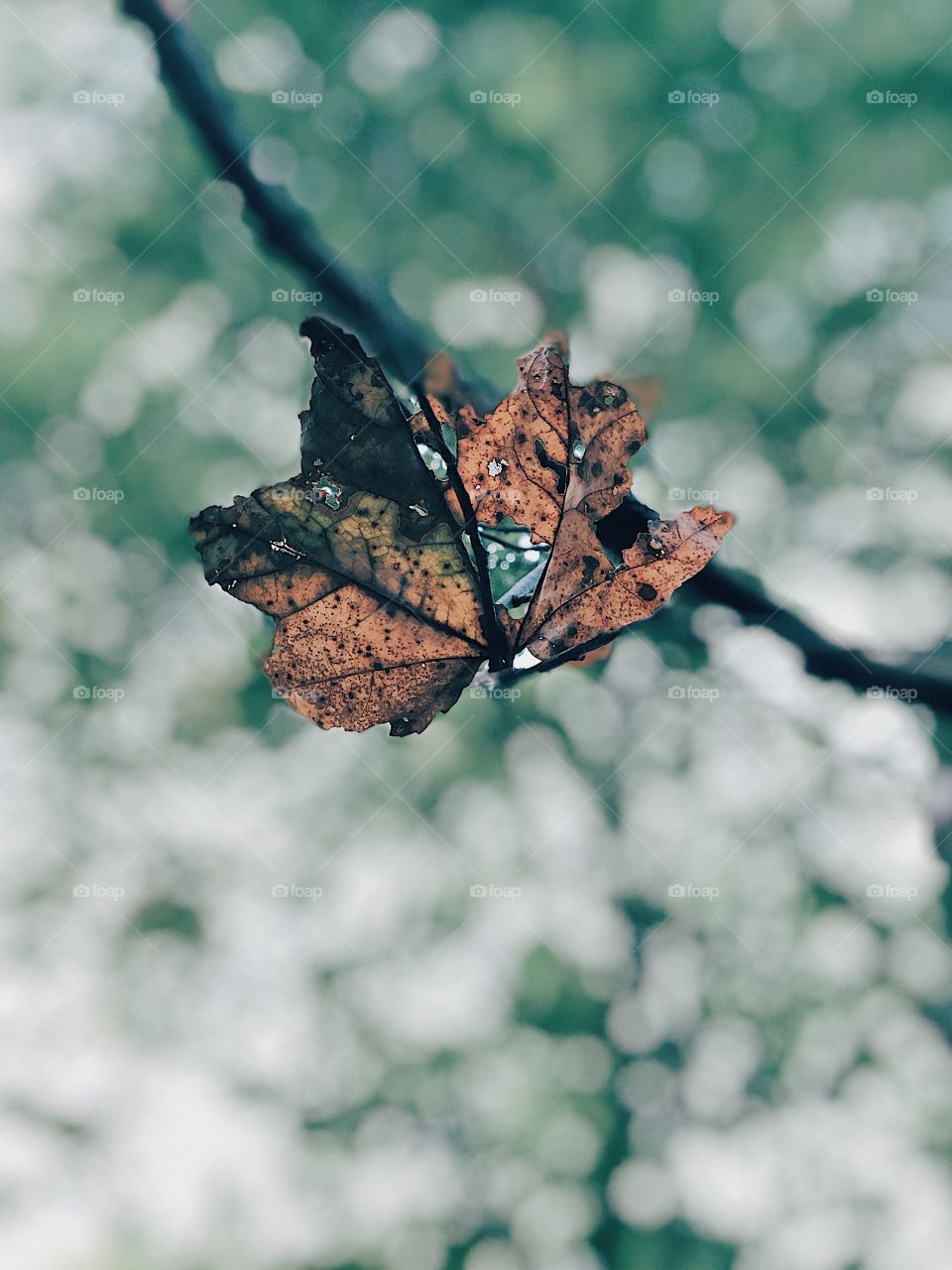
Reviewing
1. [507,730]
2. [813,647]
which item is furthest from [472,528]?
[813,647]

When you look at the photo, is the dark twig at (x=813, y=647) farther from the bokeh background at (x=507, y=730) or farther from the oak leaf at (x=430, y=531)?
the oak leaf at (x=430, y=531)

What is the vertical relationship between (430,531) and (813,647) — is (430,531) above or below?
below

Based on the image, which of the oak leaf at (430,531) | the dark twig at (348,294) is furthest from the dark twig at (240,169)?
the oak leaf at (430,531)

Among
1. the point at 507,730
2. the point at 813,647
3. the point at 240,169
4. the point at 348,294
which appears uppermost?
the point at 240,169

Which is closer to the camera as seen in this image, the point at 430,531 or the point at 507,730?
the point at 430,531

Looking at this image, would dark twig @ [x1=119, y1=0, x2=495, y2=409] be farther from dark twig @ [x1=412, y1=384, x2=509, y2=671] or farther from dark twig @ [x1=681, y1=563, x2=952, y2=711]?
dark twig @ [x1=681, y1=563, x2=952, y2=711]

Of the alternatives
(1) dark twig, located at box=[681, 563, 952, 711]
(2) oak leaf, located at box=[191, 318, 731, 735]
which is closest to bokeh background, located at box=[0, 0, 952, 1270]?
(1) dark twig, located at box=[681, 563, 952, 711]

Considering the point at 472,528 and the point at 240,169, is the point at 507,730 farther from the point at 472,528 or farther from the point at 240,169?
the point at 240,169
